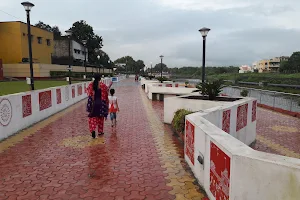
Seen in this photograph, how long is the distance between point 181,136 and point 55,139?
3.59 metres

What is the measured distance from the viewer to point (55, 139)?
23.9 feet

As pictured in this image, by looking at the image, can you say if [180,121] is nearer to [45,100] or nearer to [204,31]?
[45,100]

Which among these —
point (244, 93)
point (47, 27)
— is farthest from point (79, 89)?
point (47, 27)

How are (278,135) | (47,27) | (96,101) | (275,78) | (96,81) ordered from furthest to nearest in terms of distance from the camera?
1. (47,27)
2. (275,78)
3. (278,135)
4. (96,101)
5. (96,81)

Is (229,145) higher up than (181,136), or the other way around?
(229,145)

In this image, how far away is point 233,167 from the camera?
2.81 meters

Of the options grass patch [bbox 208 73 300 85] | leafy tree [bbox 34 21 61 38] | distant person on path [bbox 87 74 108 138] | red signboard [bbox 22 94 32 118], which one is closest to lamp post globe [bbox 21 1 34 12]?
red signboard [bbox 22 94 32 118]

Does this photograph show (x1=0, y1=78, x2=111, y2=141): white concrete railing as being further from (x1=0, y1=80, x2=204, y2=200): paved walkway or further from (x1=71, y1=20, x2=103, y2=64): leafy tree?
(x1=71, y1=20, x2=103, y2=64): leafy tree

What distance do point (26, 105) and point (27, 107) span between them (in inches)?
4.4

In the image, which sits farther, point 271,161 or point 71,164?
point 71,164

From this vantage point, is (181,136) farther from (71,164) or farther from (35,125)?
(35,125)

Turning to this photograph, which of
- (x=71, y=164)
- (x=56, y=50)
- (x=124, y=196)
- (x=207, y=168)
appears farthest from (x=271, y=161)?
(x=56, y=50)

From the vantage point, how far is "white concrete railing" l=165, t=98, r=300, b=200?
2238mm

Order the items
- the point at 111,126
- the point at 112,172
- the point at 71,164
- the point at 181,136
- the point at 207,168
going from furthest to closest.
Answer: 1. the point at 111,126
2. the point at 181,136
3. the point at 71,164
4. the point at 112,172
5. the point at 207,168
